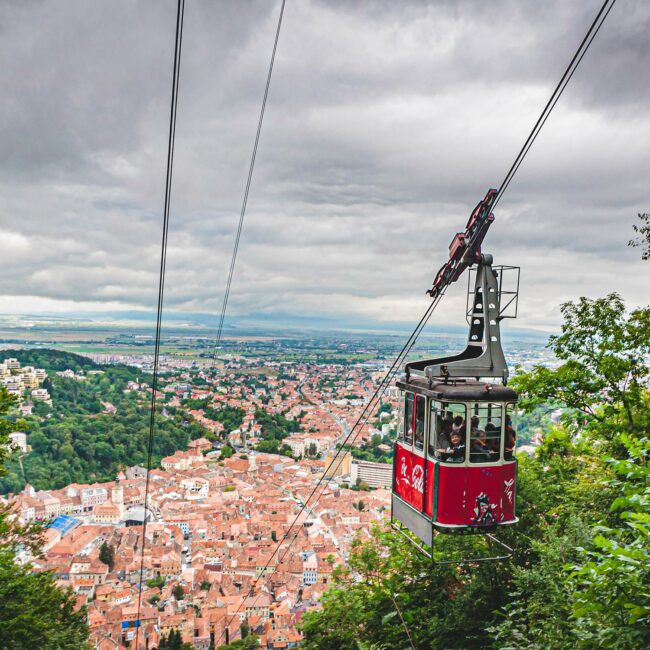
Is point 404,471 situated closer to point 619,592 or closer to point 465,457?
point 465,457

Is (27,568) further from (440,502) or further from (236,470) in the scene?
(236,470)

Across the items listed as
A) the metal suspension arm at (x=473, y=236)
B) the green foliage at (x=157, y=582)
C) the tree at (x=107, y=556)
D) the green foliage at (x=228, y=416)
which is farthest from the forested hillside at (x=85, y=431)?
the metal suspension arm at (x=473, y=236)

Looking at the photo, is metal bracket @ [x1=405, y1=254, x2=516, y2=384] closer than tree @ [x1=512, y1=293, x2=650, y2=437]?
Yes

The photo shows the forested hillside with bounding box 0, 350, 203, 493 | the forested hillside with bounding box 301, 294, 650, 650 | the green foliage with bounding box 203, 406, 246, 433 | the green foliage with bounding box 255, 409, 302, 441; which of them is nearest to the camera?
the forested hillside with bounding box 301, 294, 650, 650

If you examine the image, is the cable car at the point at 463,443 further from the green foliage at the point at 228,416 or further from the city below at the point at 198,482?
the green foliage at the point at 228,416

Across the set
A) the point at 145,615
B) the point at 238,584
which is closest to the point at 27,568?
the point at 145,615

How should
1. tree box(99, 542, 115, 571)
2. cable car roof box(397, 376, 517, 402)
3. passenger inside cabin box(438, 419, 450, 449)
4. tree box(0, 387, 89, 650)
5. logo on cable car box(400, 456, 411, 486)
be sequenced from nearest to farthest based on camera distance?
1. cable car roof box(397, 376, 517, 402)
2. passenger inside cabin box(438, 419, 450, 449)
3. logo on cable car box(400, 456, 411, 486)
4. tree box(0, 387, 89, 650)
5. tree box(99, 542, 115, 571)

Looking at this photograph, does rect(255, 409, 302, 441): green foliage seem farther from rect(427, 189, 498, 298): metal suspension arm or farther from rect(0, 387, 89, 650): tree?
rect(427, 189, 498, 298): metal suspension arm

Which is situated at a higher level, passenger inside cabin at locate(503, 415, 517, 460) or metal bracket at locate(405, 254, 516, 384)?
metal bracket at locate(405, 254, 516, 384)

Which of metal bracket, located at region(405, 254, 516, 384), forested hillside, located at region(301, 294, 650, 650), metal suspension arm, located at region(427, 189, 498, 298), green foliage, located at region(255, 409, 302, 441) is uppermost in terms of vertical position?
metal suspension arm, located at region(427, 189, 498, 298)

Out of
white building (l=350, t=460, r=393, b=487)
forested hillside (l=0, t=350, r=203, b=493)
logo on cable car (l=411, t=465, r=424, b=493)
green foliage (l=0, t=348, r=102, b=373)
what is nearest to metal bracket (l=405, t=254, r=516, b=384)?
logo on cable car (l=411, t=465, r=424, b=493)
